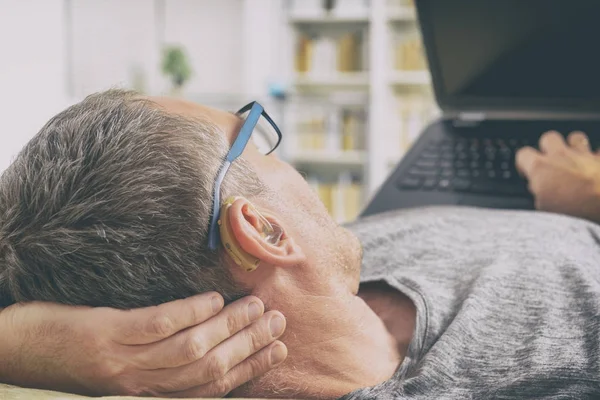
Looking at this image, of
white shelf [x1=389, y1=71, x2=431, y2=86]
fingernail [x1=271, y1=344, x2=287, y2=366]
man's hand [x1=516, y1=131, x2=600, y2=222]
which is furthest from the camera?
white shelf [x1=389, y1=71, x2=431, y2=86]

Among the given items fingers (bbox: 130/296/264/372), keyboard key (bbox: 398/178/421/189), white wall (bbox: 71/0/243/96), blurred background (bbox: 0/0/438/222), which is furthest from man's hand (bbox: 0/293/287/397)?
white wall (bbox: 71/0/243/96)

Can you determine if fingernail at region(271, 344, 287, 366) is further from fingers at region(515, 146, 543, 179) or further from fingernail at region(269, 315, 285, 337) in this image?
fingers at region(515, 146, 543, 179)

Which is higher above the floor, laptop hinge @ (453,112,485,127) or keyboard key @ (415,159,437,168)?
laptop hinge @ (453,112,485,127)

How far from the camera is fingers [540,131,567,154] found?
1.14 metres

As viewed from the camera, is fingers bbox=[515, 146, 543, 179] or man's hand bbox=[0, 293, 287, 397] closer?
man's hand bbox=[0, 293, 287, 397]

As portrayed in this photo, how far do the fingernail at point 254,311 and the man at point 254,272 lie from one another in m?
0.02

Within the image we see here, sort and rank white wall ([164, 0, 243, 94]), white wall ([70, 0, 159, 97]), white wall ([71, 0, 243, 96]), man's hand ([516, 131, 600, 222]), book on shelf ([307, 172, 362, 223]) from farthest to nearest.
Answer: white wall ([164, 0, 243, 94]), white wall ([71, 0, 243, 96]), book on shelf ([307, 172, 362, 223]), white wall ([70, 0, 159, 97]), man's hand ([516, 131, 600, 222])

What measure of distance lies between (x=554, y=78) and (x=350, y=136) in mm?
2607

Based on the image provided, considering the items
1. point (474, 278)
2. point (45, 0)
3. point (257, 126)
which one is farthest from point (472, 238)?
point (45, 0)

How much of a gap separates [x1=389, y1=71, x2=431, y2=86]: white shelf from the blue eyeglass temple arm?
299 cm

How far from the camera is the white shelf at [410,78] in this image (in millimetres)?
3621

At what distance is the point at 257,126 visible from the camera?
0.78m

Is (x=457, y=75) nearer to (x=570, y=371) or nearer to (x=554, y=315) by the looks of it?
(x=554, y=315)

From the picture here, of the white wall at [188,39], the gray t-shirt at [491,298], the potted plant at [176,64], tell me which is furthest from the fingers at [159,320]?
the white wall at [188,39]
